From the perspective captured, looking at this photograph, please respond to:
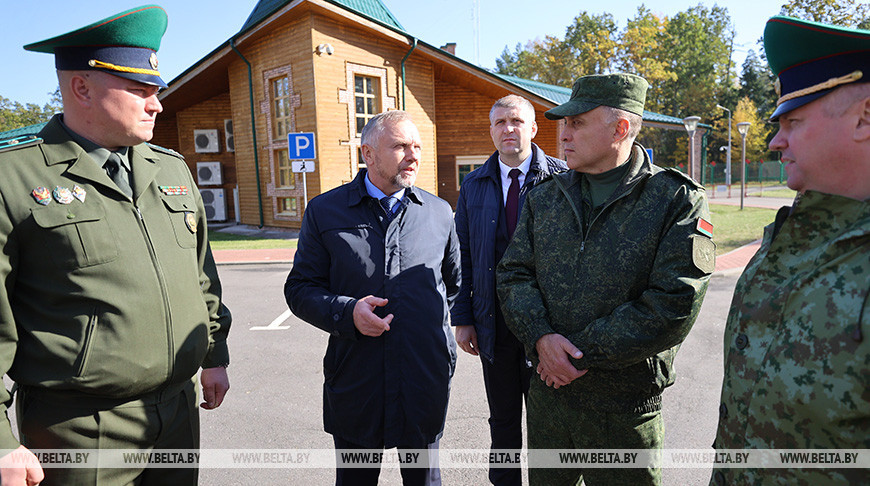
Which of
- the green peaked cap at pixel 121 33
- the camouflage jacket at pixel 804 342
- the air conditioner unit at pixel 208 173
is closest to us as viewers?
the camouflage jacket at pixel 804 342

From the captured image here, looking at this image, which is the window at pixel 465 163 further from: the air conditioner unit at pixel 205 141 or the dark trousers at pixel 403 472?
the dark trousers at pixel 403 472

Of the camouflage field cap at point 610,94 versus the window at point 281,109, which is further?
the window at point 281,109

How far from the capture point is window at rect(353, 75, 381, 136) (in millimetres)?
16641

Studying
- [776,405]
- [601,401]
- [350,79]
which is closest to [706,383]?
[601,401]

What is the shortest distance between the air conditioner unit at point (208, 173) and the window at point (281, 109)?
16.7 feet

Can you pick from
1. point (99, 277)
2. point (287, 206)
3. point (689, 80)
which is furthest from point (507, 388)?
point (689, 80)

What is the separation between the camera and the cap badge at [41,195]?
1754 millimetres

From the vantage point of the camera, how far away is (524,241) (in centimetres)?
246

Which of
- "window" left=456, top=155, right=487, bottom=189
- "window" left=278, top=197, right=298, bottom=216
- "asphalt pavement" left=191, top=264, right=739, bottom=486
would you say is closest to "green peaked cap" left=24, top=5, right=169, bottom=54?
"asphalt pavement" left=191, top=264, right=739, bottom=486

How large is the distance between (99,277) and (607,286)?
195 cm

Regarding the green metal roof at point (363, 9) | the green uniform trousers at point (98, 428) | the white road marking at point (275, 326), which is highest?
the green metal roof at point (363, 9)

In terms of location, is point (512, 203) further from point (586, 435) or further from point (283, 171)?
point (283, 171)

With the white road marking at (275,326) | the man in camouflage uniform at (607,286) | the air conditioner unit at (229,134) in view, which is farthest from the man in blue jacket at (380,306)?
the air conditioner unit at (229,134)

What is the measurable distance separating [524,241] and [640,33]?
4879cm
